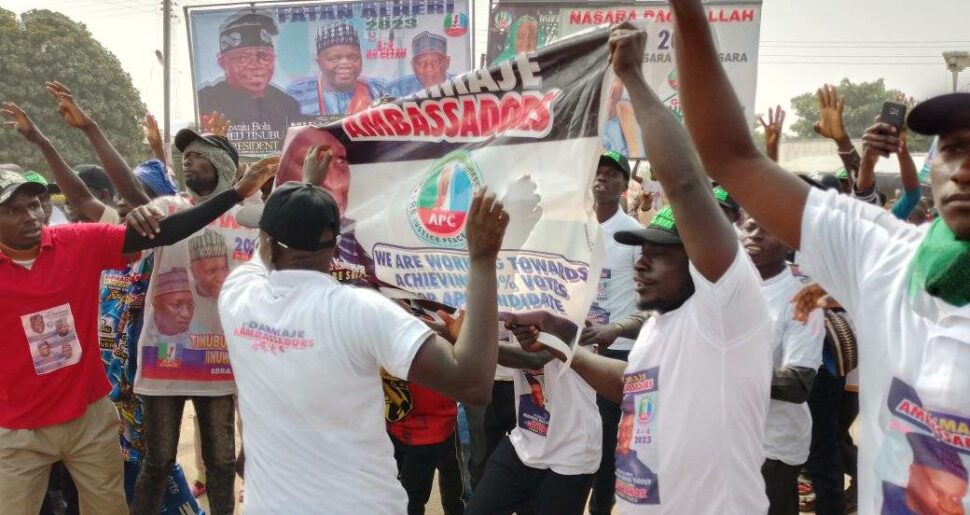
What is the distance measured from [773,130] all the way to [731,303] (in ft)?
10.2

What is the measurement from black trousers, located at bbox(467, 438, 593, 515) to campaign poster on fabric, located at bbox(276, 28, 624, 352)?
2.92 feet

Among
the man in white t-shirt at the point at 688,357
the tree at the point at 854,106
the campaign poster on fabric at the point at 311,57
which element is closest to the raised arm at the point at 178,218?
the man in white t-shirt at the point at 688,357

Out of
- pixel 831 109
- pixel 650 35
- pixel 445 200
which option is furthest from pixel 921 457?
pixel 650 35

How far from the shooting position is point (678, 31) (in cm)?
172

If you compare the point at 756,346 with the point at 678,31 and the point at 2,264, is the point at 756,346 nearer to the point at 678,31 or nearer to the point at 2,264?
the point at 678,31

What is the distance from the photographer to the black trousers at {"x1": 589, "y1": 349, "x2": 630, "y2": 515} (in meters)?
4.34

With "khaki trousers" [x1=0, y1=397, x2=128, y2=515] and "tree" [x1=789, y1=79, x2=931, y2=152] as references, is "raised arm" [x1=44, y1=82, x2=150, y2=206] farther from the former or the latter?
"tree" [x1=789, y1=79, x2=931, y2=152]

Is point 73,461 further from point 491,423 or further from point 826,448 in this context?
point 826,448

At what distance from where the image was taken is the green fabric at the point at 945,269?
1502 millimetres

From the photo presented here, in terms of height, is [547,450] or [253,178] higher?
[253,178]

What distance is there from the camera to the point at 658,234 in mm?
2664

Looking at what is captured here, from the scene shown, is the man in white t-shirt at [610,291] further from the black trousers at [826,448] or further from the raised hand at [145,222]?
the raised hand at [145,222]

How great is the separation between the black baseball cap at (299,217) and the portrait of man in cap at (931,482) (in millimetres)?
1698

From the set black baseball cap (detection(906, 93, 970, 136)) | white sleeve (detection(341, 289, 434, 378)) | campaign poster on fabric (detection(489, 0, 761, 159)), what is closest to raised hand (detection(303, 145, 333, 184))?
white sleeve (detection(341, 289, 434, 378))
